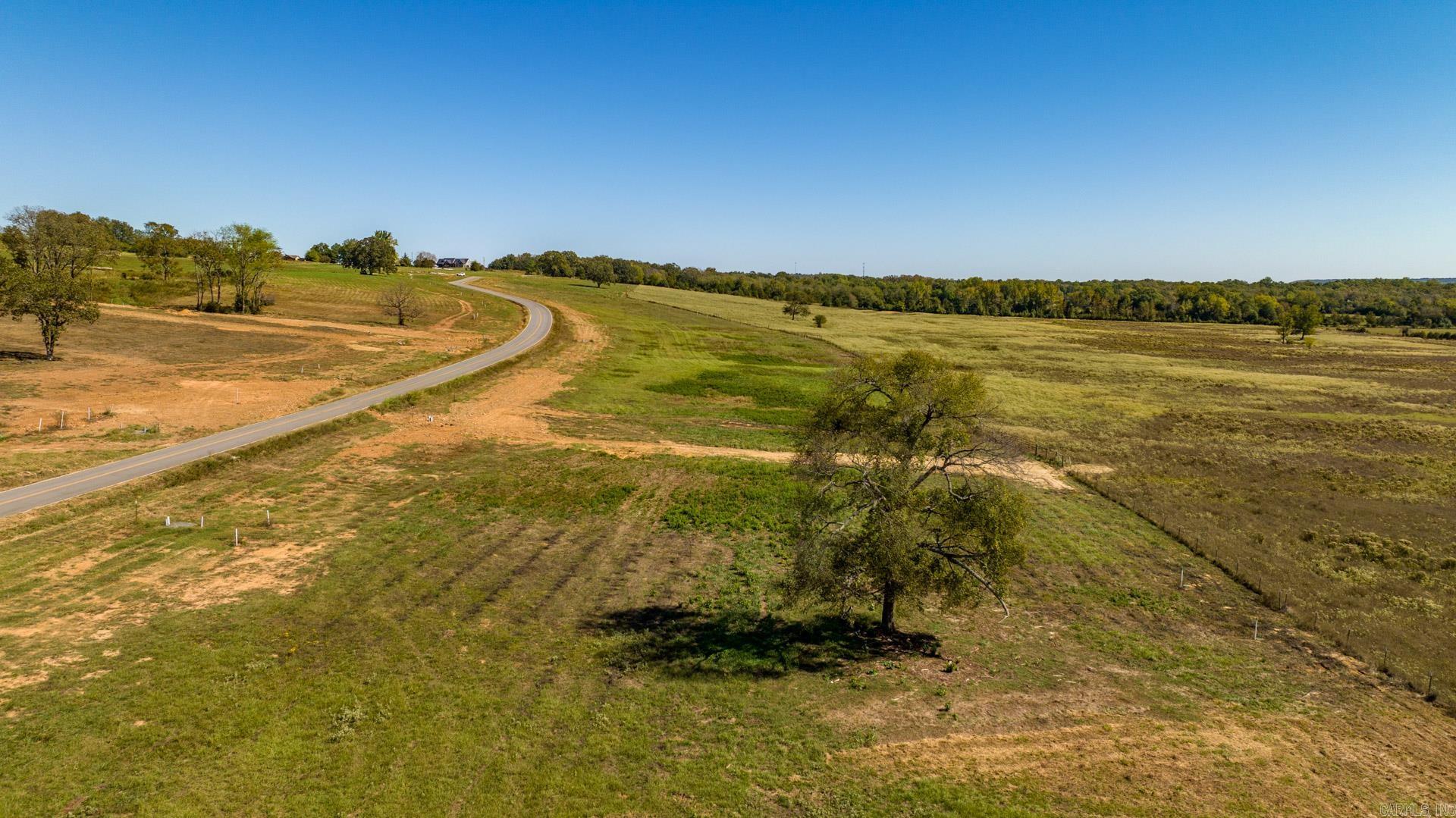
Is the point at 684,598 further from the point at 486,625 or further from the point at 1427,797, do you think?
the point at 1427,797

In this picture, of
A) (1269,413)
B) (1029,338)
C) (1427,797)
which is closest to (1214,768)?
(1427,797)

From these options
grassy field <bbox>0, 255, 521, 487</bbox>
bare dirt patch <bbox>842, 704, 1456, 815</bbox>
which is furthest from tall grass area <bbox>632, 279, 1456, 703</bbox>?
grassy field <bbox>0, 255, 521, 487</bbox>

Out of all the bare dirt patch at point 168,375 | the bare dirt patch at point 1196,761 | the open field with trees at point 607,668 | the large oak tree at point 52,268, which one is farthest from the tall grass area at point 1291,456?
the large oak tree at point 52,268

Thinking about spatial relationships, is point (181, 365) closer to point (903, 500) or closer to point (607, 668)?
point (607, 668)

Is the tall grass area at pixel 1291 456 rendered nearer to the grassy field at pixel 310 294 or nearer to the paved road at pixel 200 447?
the paved road at pixel 200 447

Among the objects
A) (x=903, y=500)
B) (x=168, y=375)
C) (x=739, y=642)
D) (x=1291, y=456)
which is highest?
(x=168, y=375)

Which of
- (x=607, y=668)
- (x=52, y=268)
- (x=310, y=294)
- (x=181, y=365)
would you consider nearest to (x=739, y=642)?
(x=607, y=668)
